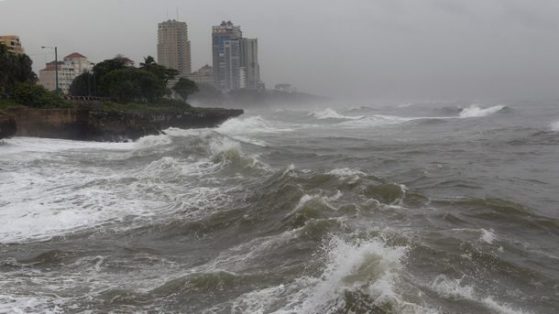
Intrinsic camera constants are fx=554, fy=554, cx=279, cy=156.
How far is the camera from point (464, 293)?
6590 millimetres

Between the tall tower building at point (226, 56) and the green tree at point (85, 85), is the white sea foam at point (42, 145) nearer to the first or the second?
the green tree at point (85, 85)

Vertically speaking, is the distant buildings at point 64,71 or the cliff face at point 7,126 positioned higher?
the distant buildings at point 64,71

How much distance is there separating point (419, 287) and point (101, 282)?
412 cm

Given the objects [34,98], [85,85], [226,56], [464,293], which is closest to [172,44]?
[226,56]

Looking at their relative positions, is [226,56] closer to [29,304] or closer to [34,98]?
[34,98]

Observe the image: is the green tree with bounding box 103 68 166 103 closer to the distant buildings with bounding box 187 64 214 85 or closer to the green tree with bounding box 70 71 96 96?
the green tree with bounding box 70 71 96 96

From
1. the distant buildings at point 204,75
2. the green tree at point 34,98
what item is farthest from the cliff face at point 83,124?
the distant buildings at point 204,75

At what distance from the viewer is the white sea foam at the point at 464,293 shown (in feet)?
20.3

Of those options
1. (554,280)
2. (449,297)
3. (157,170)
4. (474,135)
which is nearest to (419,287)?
(449,297)

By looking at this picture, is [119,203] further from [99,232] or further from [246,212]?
[246,212]

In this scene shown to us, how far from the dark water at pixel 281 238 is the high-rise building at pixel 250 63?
14411 centimetres

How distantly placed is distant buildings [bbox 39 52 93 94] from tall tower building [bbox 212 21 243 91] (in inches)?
2047

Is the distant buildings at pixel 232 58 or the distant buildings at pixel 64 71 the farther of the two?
the distant buildings at pixel 232 58

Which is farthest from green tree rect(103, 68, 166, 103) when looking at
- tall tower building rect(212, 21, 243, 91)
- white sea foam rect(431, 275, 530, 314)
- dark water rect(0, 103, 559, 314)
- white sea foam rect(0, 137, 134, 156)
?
tall tower building rect(212, 21, 243, 91)
